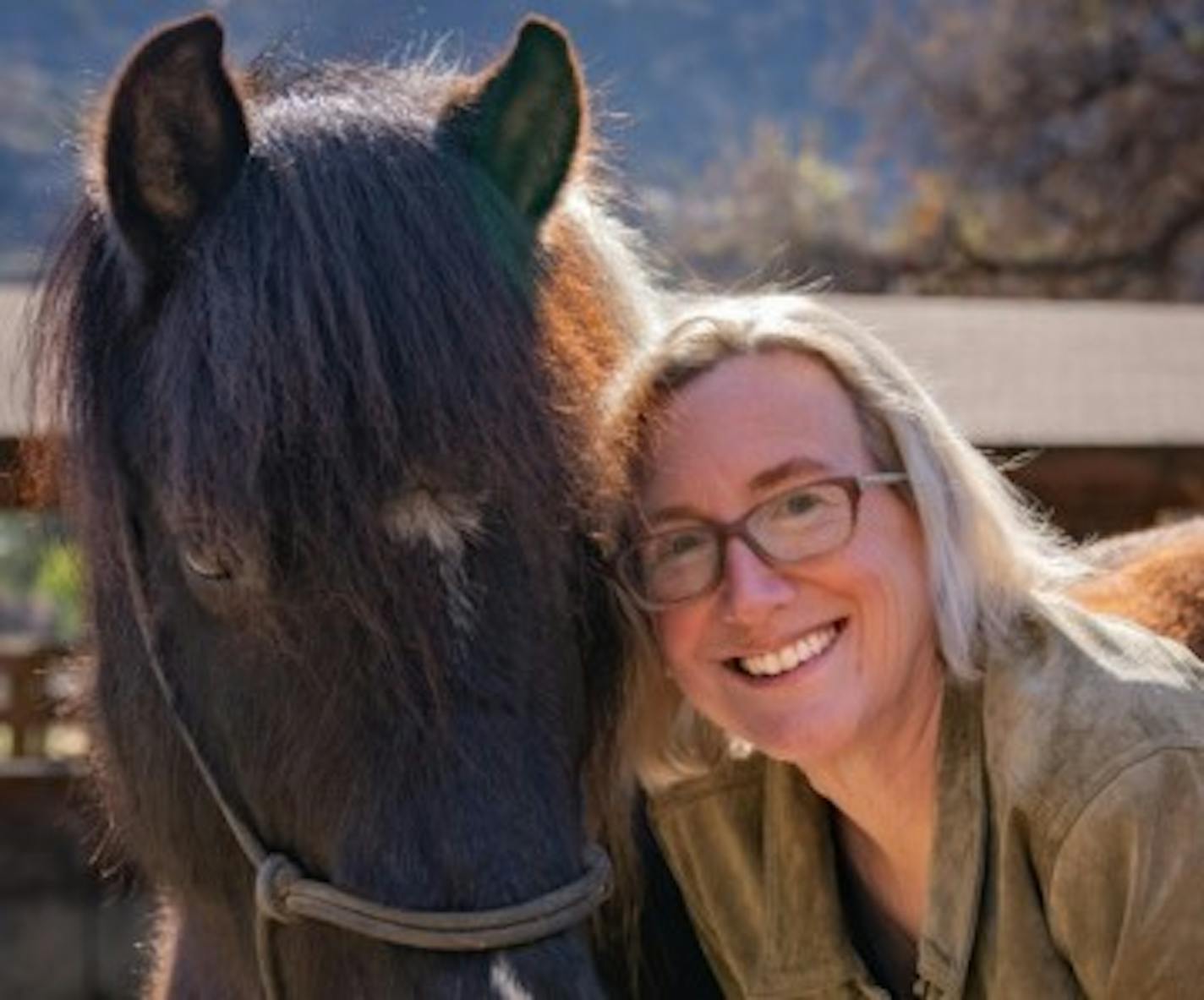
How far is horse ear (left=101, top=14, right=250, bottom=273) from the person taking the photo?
2.32 m

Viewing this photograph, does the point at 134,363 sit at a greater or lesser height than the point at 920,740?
greater

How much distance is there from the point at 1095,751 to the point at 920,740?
1.05 ft

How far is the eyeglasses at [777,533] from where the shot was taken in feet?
8.58

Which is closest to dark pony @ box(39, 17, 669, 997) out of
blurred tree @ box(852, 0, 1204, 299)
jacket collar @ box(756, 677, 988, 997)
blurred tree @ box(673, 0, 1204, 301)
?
jacket collar @ box(756, 677, 988, 997)

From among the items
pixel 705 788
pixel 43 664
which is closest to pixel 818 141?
pixel 43 664

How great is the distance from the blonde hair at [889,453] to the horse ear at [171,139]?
0.54 m

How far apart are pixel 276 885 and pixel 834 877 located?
2.87 feet

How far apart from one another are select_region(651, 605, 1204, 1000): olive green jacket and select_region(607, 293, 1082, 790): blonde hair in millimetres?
65

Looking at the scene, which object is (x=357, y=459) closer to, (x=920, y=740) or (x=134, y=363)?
(x=134, y=363)

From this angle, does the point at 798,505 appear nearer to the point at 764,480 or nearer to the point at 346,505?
the point at 764,480

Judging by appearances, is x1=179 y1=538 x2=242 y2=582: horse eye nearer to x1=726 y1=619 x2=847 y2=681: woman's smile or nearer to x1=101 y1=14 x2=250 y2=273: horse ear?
x1=101 y1=14 x2=250 y2=273: horse ear

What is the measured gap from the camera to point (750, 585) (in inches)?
103

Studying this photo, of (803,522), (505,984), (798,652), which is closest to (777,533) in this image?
(803,522)

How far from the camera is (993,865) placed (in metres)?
2.59
